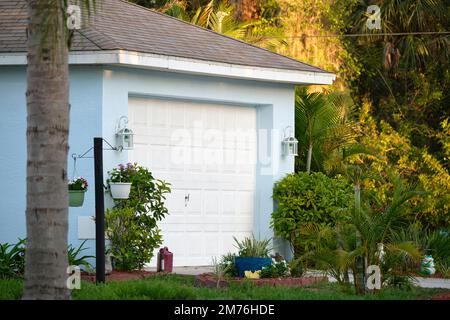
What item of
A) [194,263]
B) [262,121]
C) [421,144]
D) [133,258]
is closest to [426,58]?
[421,144]

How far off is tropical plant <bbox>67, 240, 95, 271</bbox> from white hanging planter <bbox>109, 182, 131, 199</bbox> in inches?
33.7

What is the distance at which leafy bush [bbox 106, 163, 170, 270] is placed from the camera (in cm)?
1455

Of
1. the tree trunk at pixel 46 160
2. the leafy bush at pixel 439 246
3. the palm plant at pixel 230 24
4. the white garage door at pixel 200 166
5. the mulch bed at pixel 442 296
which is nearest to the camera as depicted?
the tree trunk at pixel 46 160

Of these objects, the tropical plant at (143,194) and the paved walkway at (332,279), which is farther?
the tropical plant at (143,194)

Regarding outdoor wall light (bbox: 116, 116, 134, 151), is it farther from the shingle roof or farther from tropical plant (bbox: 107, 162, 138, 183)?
the shingle roof

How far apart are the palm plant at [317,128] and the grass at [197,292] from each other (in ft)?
20.8

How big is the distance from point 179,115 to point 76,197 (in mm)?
2908

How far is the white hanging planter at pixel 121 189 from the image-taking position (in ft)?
47.6

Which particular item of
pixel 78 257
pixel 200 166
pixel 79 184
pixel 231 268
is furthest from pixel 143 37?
pixel 231 268

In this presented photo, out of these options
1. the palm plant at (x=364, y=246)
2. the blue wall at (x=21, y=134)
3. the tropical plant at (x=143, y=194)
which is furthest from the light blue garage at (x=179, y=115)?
the palm plant at (x=364, y=246)

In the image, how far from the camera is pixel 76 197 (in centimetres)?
1406

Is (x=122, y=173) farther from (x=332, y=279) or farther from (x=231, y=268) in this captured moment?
(x=332, y=279)

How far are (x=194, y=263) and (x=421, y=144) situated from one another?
1070 cm

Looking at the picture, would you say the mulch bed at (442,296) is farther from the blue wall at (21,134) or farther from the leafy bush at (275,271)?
the blue wall at (21,134)
